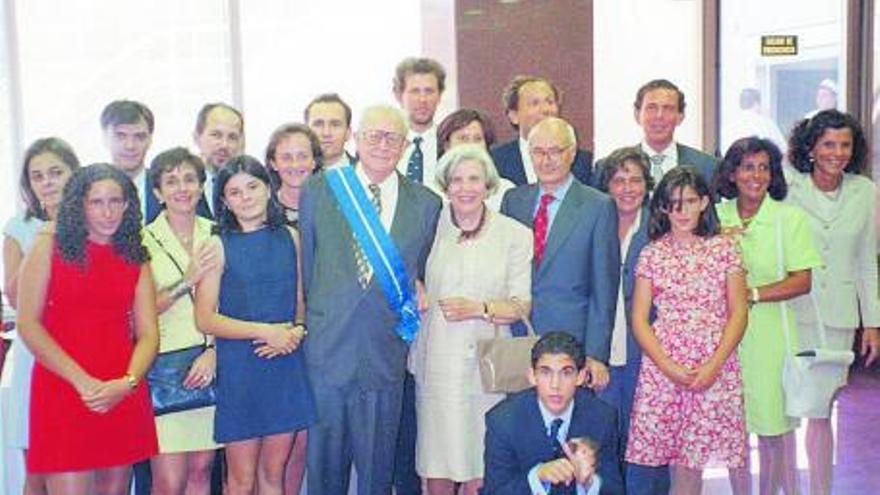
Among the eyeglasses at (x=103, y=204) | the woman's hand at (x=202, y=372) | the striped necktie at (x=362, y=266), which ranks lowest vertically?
the woman's hand at (x=202, y=372)

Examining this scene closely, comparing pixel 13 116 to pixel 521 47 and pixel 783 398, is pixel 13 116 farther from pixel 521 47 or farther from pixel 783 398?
pixel 783 398

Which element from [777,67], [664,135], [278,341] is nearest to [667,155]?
[664,135]

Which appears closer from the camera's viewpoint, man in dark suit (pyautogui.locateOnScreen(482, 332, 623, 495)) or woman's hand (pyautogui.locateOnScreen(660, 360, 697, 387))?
man in dark suit (pyautogui.locateOnScreen(482, 332, 623, 495))

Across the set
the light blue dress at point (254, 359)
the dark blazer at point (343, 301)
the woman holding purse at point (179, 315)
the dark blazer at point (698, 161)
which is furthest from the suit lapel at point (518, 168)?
the woman holding purse at point (179, 315)

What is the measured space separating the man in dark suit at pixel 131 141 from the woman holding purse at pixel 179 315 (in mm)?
232

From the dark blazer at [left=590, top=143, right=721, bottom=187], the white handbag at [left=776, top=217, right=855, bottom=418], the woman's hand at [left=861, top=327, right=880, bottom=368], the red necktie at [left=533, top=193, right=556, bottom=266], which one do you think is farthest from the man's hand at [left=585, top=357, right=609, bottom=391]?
the woman's hand at [left=861, top=327, right=880, bottom=368]

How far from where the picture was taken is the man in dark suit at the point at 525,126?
4.29m

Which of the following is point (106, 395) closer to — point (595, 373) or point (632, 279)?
point (595, 373)

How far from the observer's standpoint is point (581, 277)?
369cm

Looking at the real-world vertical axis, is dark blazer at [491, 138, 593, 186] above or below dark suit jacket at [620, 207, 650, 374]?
above

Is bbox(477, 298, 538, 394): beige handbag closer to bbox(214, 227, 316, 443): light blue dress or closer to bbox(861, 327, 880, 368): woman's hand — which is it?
bbox(214, 227, 316, 443): light blue dress

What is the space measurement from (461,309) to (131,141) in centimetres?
126

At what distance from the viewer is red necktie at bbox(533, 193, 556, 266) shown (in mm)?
3748

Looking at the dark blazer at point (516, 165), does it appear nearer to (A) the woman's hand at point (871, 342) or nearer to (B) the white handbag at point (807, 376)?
(B) the white handbag at point (807, 376)
